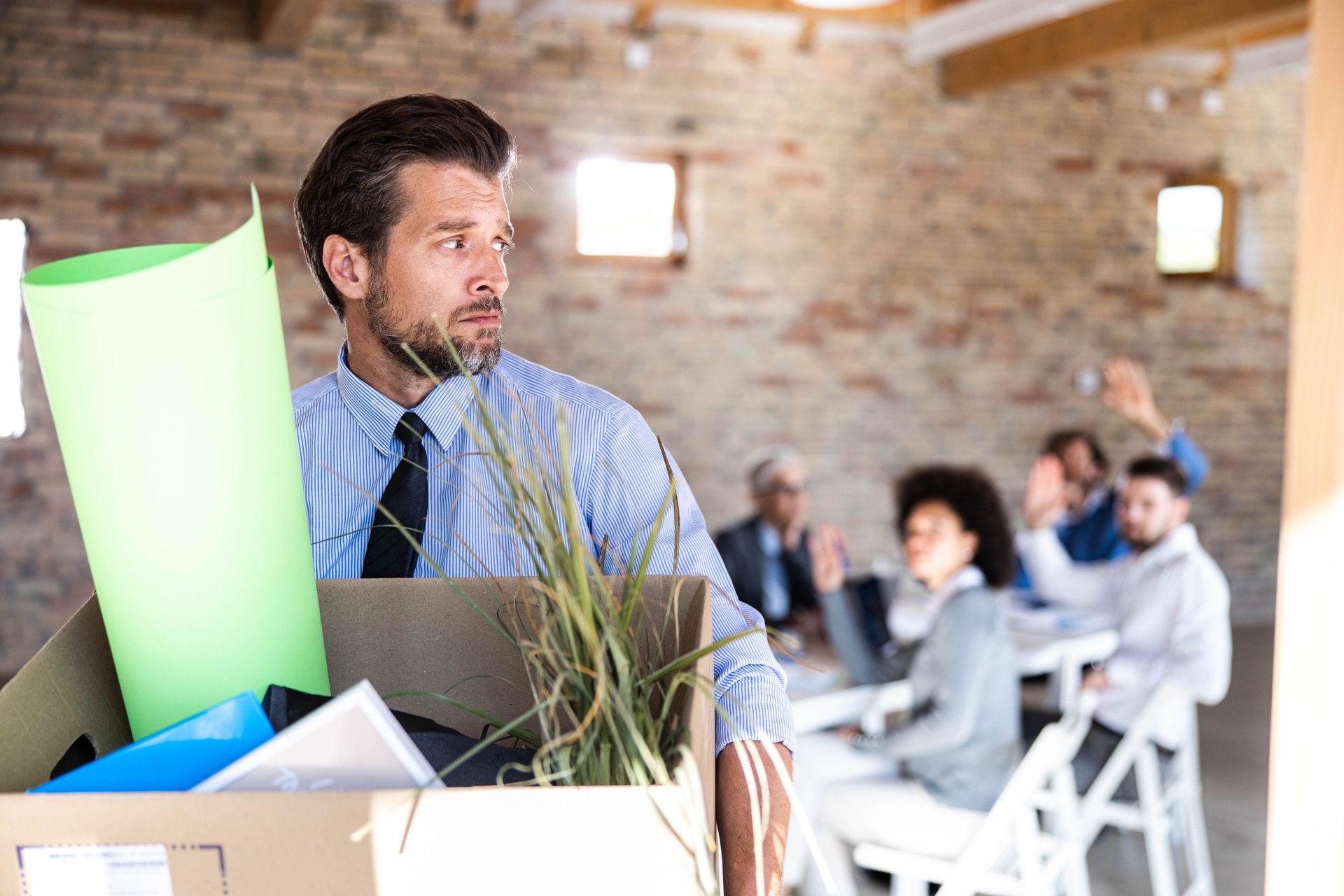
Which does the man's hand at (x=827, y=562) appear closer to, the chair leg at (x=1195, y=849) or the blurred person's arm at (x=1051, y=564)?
the chair leg at (x=1195, y=849)

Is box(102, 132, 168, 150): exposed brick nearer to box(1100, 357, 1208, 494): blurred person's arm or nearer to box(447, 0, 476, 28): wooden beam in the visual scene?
box(447, 0, 476, 28): wooden beam

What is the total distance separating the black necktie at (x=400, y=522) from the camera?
1104 millimetres

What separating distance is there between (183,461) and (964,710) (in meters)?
2.71

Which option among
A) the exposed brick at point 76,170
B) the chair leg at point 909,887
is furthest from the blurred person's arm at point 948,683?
the exposed brick at point 76,170

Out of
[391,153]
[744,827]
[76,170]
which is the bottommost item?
[744,827]

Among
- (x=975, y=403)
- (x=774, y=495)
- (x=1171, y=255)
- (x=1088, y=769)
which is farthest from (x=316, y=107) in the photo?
(x=1171, y=255)

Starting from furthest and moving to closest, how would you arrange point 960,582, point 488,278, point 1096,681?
point 1096,681, point 960,582, point 488,278

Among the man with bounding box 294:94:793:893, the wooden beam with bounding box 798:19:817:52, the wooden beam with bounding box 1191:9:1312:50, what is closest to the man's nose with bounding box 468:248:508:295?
the man with bounding box 294:94:793:893

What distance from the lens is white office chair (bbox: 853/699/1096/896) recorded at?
2.76 metres

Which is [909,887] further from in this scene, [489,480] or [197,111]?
[197,111]

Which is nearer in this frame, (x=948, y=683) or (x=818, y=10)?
(x=948, y=683)

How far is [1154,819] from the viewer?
335 centimetres

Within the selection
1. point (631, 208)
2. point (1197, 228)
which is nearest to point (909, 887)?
point (631, 208)

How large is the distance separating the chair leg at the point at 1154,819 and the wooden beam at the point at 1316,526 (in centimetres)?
195
